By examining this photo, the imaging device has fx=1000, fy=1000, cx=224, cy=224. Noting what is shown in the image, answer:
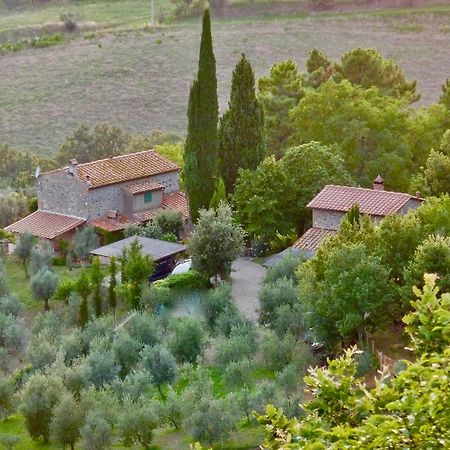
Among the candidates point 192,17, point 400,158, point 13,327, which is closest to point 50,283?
point 13,327

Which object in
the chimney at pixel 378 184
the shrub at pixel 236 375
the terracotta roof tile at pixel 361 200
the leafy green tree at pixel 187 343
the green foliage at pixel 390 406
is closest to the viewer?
the green foliage at pixel 390 406

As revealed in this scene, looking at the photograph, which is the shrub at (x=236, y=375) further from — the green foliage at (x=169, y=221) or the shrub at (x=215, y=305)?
the green foliage at (x=169, y=221)

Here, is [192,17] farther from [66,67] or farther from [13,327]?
[13,327]

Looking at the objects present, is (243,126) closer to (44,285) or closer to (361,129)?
(361,129)

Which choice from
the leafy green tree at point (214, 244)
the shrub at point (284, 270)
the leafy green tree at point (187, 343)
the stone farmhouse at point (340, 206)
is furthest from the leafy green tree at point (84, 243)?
the leafy green tree at point (187, 343)

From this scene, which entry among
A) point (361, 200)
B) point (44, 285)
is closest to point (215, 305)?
point (44, 285)
